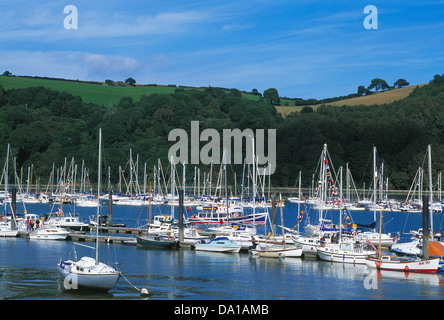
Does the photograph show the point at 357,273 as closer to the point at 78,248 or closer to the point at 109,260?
the point at 109,260

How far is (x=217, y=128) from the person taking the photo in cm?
15988

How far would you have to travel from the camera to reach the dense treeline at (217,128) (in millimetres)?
137875

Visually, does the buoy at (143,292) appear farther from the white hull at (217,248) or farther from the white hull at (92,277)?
the white hull at (217,248)

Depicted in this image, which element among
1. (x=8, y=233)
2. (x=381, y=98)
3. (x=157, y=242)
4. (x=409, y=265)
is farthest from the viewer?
(x=381, y=98)

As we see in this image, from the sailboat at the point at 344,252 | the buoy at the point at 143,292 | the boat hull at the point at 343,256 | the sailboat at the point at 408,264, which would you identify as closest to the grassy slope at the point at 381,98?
the sailboat at the point at 344,252

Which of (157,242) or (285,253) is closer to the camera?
(285,253)

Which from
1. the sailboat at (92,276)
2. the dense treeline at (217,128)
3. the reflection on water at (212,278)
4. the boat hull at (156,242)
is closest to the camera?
the sailboat at (92,276)

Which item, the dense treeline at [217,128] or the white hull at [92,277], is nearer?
the white hull at [92,277]

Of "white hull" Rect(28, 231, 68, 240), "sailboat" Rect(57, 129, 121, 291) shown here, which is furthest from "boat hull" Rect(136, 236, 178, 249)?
"sailboat" Rect(57, 129, 121, 291)

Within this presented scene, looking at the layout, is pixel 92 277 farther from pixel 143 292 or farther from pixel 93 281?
pixel 143 292

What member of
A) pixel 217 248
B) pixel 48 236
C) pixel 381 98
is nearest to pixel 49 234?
pixel 48 236

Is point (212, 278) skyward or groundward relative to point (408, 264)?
groundward
